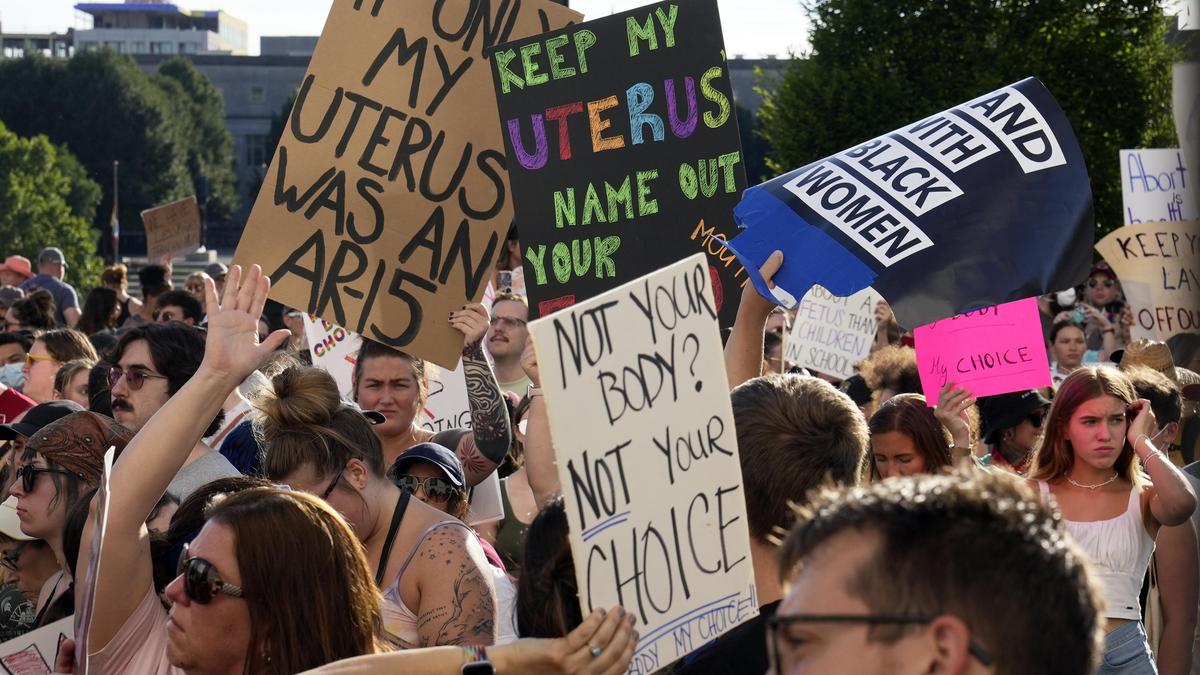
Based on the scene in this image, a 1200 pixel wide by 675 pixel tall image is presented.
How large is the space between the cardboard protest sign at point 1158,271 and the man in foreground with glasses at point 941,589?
702 cm

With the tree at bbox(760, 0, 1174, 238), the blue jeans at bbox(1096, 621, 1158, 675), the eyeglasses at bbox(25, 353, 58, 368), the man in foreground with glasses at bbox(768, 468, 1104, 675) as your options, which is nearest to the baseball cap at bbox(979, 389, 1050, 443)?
the blue jeans at bbox(1096, 621, 1158, 675)

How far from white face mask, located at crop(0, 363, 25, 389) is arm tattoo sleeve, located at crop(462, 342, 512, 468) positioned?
14.1ft

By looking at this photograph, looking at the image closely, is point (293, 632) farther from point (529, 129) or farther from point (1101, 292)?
point (1101, 292)

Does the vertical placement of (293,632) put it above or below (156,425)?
below

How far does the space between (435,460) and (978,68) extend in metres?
25.1

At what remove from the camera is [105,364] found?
243 inches

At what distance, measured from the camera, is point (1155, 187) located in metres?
9.85

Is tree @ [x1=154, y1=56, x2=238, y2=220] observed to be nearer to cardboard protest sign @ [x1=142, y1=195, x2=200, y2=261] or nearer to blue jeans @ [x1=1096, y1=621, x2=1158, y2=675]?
cardboard protest sign @ [x1=142, y1=195, x2=200, y2=261]

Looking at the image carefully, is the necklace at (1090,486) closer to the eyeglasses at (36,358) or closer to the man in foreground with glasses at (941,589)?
the man in foreground with glasses at (941,589)

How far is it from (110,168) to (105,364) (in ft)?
274

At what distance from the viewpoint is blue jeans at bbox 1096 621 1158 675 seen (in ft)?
15.2

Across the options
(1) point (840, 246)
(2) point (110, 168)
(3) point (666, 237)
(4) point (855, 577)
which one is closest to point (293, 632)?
(4) point (855, 577)

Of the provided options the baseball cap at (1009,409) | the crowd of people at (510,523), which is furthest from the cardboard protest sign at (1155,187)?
the baseball cap at (1009,409)

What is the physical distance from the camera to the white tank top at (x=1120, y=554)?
15.7 ft
